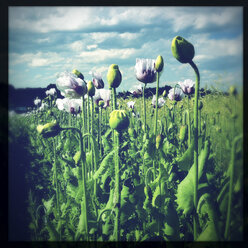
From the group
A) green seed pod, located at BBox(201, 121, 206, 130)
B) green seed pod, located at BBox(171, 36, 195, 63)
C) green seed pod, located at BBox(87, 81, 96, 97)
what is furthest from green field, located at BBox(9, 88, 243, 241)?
green seed pod, located at BBox(171, 36, 195, 63)

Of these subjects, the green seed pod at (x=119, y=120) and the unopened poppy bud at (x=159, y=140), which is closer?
the green seed pod at (x=119, y=120)

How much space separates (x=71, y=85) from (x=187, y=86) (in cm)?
64

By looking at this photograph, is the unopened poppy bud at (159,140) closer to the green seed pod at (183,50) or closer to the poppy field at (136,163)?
the poppy field at (136,163)

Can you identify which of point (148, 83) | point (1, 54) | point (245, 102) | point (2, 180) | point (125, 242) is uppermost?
point (1, 54)

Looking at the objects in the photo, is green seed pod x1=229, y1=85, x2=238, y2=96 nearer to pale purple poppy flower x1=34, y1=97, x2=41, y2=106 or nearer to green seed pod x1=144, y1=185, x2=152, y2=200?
green seed pod x1=144, y1=185, x2=152, y2=200

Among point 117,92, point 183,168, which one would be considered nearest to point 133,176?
point 183,168

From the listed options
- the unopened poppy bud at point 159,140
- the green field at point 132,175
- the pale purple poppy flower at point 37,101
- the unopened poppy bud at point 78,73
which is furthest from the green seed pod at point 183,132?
the pale purple poppy flower at point 37,101

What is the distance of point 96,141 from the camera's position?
5.30 ft

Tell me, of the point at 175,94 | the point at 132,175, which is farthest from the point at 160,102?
the point at 132,175

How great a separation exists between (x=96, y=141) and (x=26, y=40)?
70 cm

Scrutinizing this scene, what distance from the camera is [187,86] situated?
5.20 feet

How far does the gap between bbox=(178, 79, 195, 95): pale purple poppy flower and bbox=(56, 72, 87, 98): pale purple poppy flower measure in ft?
1.80

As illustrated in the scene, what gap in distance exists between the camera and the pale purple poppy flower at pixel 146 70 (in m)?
1.54

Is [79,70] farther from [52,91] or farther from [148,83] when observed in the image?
[148,83]
